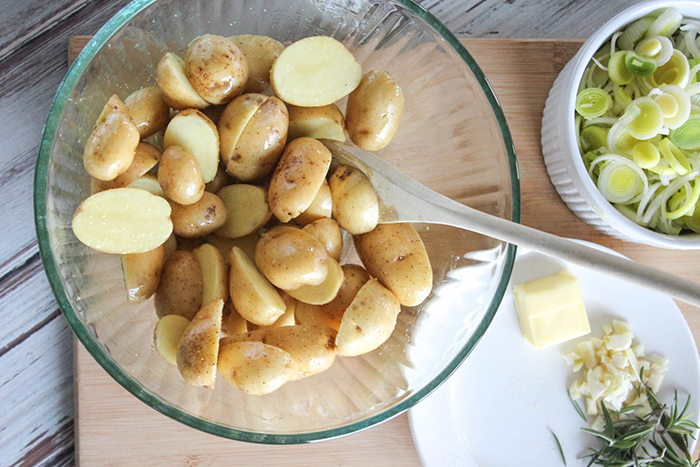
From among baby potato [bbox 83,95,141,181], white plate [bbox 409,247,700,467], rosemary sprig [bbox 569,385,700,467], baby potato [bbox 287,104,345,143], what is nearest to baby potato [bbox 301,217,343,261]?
baby potato [bbox 287,104,345,143]

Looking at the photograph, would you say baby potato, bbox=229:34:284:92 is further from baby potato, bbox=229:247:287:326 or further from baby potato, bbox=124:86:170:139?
baby potato, bbox=229:247:287:326

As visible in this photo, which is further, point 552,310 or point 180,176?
point 552,310

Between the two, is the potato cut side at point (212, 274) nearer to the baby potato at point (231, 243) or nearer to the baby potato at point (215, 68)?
the baby potato at point (231, 243)

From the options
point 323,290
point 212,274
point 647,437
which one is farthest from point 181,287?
point 647,437

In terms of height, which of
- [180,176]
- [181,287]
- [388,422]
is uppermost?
[180,176]

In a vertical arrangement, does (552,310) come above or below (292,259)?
below

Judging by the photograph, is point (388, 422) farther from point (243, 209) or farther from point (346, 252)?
point (243, 209)
